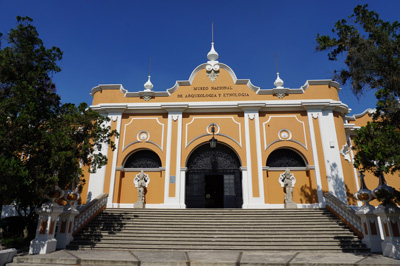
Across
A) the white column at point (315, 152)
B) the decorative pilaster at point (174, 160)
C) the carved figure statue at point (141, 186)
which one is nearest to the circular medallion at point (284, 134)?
the white column at point (315, 152)

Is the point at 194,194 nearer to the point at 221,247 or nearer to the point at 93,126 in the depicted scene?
the point at 221,247

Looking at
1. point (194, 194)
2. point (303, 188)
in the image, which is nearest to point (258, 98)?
point (303, 188)

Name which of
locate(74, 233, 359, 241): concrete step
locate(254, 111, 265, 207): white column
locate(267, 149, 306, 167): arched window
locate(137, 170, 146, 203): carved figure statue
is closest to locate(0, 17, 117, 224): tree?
locate(74, 233, 359, 241): concrete step

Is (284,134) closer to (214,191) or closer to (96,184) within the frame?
(214,191)

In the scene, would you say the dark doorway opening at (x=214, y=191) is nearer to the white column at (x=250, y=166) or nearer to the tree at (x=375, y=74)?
the white column at (x=250, y=166)

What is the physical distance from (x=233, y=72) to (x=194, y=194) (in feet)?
23.6

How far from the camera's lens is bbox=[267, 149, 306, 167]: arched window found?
42.2 feet

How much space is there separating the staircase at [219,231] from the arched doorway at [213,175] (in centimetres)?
218

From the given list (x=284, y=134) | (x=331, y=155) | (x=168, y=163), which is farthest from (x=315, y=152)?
(x=168, y=163)

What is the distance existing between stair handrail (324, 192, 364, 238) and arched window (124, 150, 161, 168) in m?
8.30

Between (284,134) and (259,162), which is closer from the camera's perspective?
(259,162)

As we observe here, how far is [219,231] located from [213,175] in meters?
4.96

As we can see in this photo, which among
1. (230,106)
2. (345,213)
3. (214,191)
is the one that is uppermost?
(230,106)

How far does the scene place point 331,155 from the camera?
12.4m
